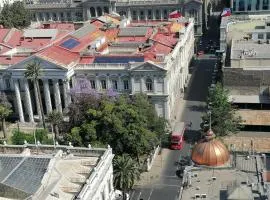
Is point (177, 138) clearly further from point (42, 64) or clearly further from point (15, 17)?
point (15, 17)

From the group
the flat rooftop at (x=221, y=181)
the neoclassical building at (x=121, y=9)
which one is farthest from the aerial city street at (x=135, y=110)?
the neoclassical building at (x=121, y=9)

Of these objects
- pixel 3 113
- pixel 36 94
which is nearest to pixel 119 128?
pixel 3 113

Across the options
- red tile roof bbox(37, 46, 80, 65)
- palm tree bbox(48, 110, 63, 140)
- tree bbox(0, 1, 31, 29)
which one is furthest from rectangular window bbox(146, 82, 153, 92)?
tree bbox(0, 1, 31, 29)

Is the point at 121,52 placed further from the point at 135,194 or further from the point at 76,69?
the point at 135,194

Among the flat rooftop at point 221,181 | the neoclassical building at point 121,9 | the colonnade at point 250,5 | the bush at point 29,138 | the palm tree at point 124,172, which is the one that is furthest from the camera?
the neoclassical building at point 121,9

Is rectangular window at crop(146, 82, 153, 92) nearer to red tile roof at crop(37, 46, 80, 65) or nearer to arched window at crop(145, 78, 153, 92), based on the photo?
arched window at crop(145, 78, 153, 92)

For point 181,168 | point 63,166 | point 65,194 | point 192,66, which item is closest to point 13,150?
point 63,166

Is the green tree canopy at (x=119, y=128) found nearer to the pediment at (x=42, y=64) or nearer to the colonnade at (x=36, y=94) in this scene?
the pediment at (x=42, y=64)
